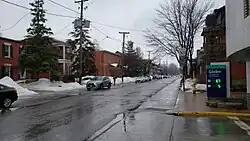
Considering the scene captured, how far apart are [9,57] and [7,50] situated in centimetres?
93

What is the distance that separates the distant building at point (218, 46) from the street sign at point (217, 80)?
10829 mm

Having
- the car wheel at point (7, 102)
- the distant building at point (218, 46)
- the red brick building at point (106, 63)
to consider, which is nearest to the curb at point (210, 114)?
the car wheel at point (7, 102)

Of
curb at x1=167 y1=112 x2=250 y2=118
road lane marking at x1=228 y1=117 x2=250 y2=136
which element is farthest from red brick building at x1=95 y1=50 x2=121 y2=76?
road lane marking at x1=228 y1=117 x2=250 y2=136

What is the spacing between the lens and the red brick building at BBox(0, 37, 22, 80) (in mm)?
43522

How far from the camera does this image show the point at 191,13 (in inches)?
1730

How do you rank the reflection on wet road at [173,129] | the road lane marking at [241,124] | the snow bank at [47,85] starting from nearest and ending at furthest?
1. the reflection on wet road at [173,129]
2. the road lane marking at [241,124]
3. the snow bank at [47,85]

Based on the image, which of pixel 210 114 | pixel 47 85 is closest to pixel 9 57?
pixel 47 85

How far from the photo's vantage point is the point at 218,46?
3195 centimetres

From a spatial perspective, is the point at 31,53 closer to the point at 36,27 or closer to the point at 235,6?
the point at 36,27

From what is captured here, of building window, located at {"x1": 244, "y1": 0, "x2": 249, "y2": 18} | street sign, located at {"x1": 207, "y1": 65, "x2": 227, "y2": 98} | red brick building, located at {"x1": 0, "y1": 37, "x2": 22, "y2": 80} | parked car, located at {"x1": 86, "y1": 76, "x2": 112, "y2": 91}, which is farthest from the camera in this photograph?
red brick building, located at {"x1": 0, "y1": 37, "x2": 22, "y2": 80}

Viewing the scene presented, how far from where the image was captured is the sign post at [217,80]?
58.2 ft

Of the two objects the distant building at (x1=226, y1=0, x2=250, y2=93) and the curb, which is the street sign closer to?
the distant building at (x1=226, y1=0, x2=250, y2=93)

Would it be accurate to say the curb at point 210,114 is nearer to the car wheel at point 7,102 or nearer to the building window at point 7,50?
the car wheel at point 7,102

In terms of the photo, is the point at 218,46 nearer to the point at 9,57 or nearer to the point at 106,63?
the point at 9,57
